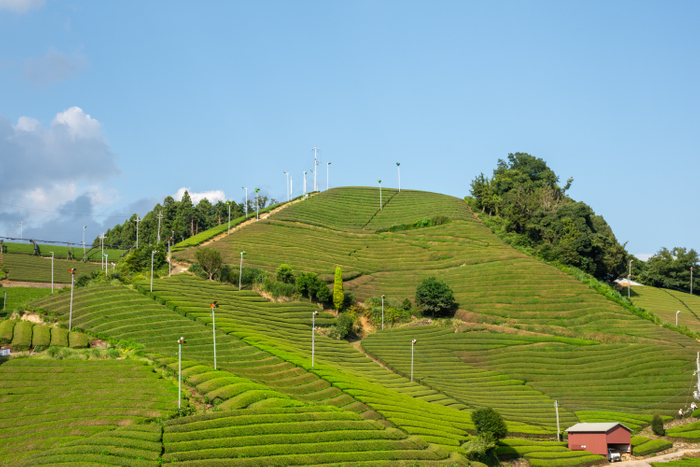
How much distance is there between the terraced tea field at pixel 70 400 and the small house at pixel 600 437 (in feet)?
93.9

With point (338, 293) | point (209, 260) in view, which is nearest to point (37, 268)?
point (209, 260)

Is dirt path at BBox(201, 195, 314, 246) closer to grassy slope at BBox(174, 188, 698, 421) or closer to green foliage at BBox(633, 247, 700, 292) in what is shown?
grassy slope at BBox(174, 188, 698, 421)

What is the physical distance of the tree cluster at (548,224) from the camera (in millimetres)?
94125

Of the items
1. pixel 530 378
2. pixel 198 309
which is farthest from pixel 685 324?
pixel 198 309

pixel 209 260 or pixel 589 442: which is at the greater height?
pixel 209 260

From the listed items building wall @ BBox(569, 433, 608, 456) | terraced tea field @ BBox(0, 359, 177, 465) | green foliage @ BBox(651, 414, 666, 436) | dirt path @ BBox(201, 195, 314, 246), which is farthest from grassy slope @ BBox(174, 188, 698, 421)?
terraced tea field @ BBox(0, 359, 177, 465)

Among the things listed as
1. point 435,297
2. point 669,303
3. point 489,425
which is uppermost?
point 435,297

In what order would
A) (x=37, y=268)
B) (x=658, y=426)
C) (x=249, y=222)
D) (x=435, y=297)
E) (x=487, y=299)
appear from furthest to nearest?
1. (x=249, y=222)
2. (x=37, y=268)
3. (x=487, y=299)
4. (x=435, y=297)
5. (x=658, y=426)

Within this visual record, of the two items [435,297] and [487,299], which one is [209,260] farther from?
[487,299]

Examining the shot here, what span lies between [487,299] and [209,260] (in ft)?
119

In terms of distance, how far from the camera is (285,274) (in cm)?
7462

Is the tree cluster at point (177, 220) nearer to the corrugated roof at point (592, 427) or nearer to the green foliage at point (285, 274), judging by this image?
the green foliage at point (285, 274)

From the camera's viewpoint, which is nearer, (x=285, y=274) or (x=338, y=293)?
(x=338, y=293)

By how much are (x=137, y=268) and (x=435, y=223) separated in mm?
54717
